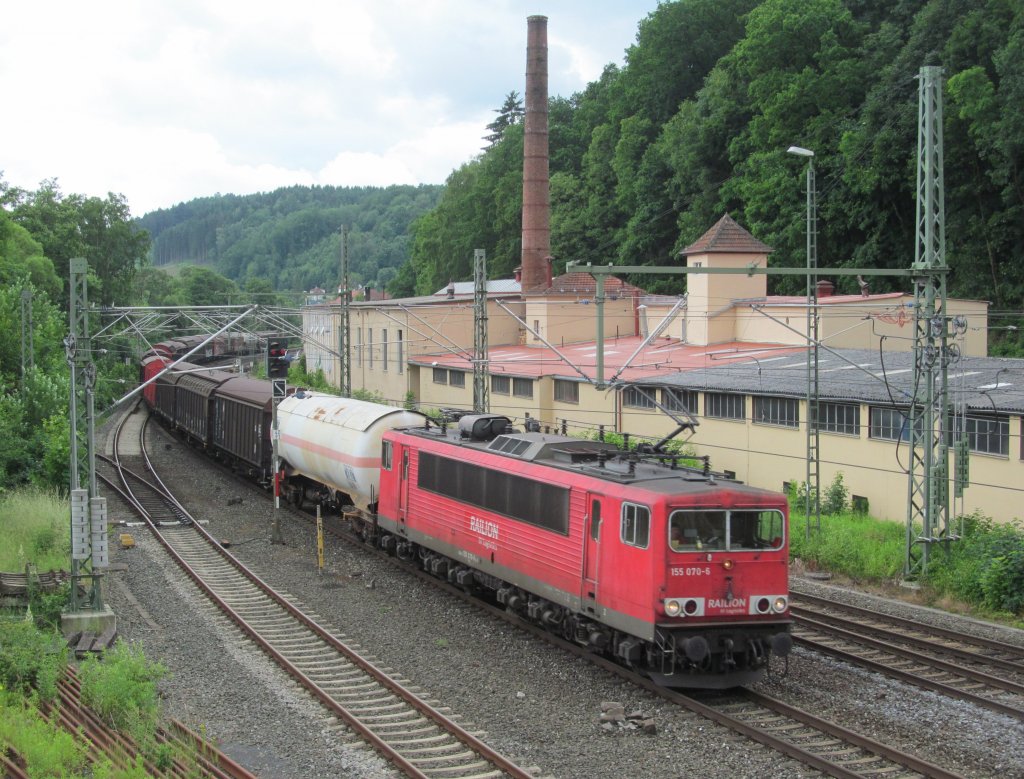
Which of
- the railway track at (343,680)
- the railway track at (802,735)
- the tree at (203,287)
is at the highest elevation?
the tree at (203,287)

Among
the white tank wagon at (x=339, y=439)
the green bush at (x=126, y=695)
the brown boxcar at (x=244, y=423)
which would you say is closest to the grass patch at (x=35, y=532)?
the white tank wagon at (x=339, y=439)

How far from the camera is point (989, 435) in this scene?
23.1 metres

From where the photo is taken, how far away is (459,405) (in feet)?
149

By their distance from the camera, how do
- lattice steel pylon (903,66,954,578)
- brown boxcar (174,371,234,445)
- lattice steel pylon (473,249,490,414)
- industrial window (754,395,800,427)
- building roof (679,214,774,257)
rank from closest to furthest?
lattice steel pylon (903,66,954,578), lattice steel pylon (473,249,490,414), industrial window (754,395,800,427), brown boxcar (174,371,234,445), building roof (679,214,774,257)

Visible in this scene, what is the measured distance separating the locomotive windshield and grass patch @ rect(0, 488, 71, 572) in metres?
12.8

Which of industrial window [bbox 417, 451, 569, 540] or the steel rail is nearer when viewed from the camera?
the steel rail

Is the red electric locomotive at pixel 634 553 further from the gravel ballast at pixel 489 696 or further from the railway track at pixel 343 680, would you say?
the railway track at pixel 343 680

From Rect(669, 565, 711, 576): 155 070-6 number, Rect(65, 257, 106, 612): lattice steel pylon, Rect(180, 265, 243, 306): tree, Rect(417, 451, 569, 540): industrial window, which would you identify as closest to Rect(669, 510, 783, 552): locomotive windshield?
Rect(669, 565, 711, 576): 155 070-6 number

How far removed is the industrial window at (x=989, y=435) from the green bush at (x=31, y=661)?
18.1 meters

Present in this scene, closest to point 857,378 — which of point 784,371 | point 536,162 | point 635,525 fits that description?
point 784,371

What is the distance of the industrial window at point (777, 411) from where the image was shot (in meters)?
28.2

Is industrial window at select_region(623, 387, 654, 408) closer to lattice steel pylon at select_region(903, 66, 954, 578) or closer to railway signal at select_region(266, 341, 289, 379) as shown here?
railway signal at select_region(266, 341, 289, 379)

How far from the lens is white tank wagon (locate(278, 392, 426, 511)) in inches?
921

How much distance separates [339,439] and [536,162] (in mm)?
32909
